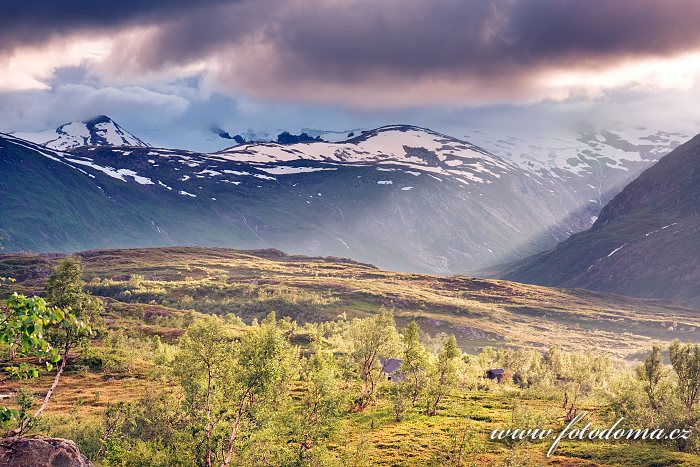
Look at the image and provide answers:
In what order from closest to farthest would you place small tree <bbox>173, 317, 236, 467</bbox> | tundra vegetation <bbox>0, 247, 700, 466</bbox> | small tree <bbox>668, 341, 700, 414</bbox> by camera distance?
tundra vegetation <bbox>0, 247, 700, 466</bbox> < small tree <bbox>173, 317, 236, 467</bbox> < small tree <bbox>668, 341, 700, 414</bbox>

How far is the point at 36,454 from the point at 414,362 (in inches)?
2534

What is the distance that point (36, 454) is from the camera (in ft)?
92.6

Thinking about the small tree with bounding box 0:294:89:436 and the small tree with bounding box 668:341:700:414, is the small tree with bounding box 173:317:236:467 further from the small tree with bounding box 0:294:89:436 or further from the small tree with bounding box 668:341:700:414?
the small tree with bounding box 668:341:700:414

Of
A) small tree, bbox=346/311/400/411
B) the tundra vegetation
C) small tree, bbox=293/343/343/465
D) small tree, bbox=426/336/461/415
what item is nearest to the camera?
the tundra vegetation

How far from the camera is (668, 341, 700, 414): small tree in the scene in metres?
66.4

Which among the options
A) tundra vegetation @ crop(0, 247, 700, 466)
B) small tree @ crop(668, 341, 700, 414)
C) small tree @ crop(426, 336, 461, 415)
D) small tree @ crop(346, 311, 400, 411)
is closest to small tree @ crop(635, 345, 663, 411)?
tundra vegetation @ crop(0, 247, 700, 466)

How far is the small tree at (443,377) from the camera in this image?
8750cm

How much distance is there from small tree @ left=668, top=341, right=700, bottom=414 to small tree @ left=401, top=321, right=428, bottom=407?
111 ft

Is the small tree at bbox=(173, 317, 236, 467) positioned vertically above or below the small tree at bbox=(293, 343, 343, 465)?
above

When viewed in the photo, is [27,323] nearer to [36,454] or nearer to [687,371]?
[36,454]

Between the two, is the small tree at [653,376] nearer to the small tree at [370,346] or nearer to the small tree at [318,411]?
the small tree at [370,346]

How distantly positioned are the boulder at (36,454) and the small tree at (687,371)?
6452cm

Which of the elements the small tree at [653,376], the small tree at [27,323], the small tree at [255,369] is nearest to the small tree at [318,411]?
the small tree at [255,369]

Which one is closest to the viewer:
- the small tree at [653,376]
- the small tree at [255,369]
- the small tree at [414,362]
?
the small tree at [255,369]
